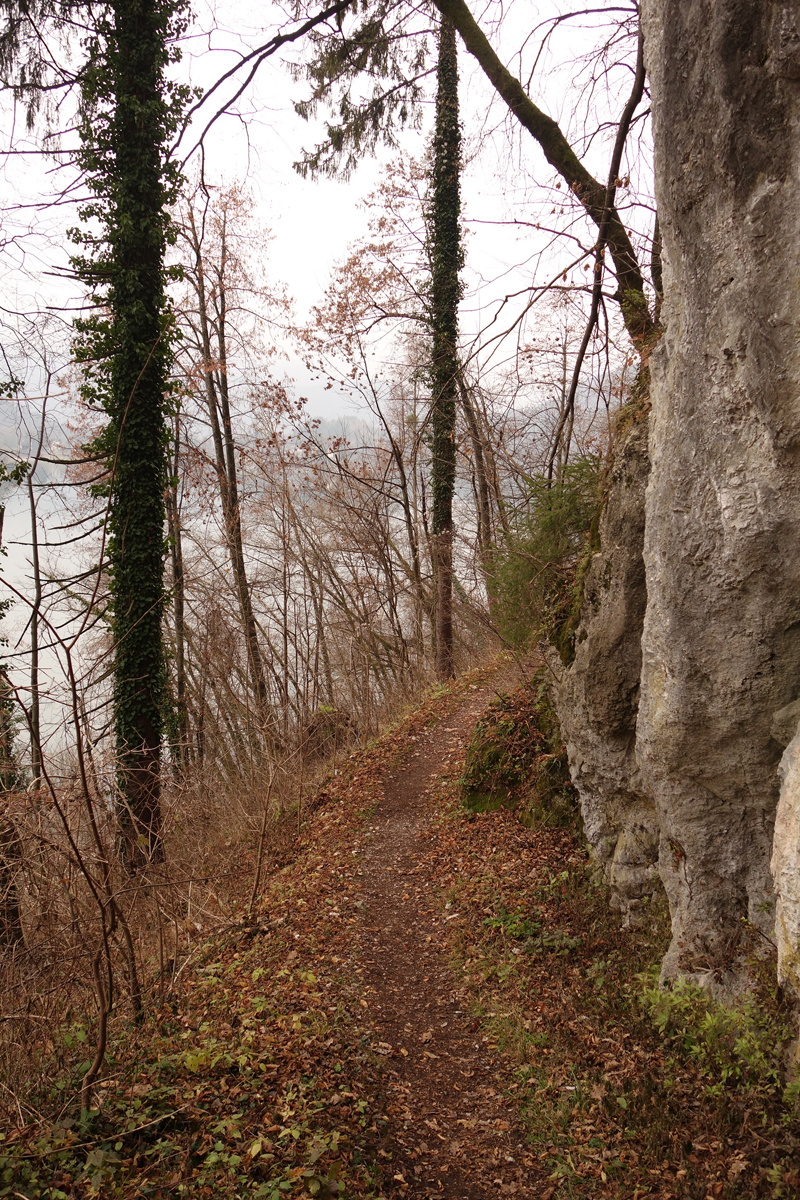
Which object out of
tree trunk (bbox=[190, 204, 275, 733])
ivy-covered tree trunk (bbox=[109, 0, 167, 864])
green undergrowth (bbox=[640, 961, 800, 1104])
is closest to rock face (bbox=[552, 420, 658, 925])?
green undergrowth (bbox=[640, 961, 800, 1104])

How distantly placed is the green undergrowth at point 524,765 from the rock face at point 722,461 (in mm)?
2726

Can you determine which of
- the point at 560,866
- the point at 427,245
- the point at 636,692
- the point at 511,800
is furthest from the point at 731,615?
the point at 427,245

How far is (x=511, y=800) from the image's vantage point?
28.1 feet

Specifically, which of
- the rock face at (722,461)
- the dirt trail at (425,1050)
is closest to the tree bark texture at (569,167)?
the rock face at (722,461)

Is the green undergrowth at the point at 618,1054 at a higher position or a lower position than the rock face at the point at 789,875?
lower

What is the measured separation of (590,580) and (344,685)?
43.6 feet

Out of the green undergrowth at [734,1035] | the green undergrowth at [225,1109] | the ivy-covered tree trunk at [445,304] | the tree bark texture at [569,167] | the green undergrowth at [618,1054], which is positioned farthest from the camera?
the ivy-covered tree trunk at [445,304]

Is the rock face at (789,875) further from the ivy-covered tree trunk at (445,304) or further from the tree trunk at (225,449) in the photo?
the tree trunk at (225,449)

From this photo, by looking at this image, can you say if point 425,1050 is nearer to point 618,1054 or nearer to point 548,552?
point 618,1054

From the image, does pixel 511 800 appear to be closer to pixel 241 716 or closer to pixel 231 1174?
pixel 231 1174

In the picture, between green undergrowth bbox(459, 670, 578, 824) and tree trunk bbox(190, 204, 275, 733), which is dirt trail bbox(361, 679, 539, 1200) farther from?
tree trunk bbox(190, 204, 275, 733)

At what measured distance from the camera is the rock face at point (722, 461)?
3.97 m

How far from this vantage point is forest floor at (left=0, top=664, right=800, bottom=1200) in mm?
3607

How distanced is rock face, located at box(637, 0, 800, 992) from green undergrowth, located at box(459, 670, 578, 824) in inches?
107
